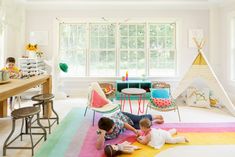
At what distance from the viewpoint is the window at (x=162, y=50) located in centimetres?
611

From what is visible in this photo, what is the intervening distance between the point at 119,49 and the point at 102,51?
49cm

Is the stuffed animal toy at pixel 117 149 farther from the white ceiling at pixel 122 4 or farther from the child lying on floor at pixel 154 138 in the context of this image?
the white ceiling at pixel 122 4

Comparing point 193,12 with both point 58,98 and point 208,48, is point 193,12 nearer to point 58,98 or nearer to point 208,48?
point 208,48

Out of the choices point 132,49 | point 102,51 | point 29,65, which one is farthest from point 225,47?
point 29,65

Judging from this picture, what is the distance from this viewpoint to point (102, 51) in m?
6.16

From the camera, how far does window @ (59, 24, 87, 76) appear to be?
20.0 ft

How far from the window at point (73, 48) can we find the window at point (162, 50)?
194 centimetres

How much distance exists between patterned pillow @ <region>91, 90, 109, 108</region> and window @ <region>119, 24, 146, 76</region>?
2.43 m

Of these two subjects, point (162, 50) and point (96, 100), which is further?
point (162, 50)

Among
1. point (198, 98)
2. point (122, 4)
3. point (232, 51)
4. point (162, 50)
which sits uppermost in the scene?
point (122, 4)

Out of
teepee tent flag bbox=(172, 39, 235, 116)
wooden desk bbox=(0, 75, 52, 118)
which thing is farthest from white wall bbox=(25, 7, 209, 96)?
wooden desk bbox=(0, 75, 52, 118)

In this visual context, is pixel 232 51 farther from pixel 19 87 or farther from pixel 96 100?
pixel 19 87

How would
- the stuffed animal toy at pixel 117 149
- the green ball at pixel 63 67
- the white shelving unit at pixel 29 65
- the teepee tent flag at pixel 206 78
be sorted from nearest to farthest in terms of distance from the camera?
1. the stuffed animal toy at pixel 117 149
2. the teepee tent flag at pixel 206 78
3. the white shelving unit at pixel 29 65
4. the green ball at pixel 63 67

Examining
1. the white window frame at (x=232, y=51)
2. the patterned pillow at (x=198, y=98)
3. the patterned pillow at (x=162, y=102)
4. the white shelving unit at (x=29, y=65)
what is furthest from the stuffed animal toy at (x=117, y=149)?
the white window frame at (x=232, y=51)
